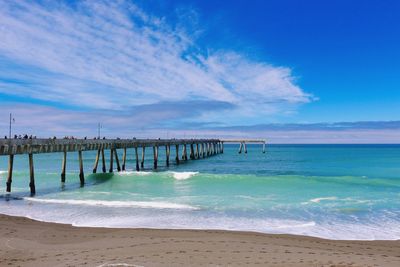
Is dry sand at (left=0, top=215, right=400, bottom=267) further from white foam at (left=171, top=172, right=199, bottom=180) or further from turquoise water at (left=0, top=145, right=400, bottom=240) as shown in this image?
white foam at (left=171, top=172, right=199, bottom=180)

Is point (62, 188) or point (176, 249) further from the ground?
point (176, 249)

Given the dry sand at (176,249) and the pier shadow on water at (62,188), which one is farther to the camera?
the pier shadow on water at (62,188)

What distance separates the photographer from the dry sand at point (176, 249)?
29.9ft

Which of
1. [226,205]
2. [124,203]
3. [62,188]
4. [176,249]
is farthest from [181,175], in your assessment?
[176,249]

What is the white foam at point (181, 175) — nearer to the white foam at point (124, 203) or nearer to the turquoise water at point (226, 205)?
the turquoise water at point (226, 205)

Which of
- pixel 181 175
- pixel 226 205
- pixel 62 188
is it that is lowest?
pixel 226 205

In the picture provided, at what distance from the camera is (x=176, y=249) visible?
408 inches

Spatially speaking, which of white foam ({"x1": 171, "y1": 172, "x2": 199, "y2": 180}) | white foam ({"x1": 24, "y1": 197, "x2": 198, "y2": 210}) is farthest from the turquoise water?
white foam ({"x1": 171, "y1": 172, "x2": 199, "y2": 180})

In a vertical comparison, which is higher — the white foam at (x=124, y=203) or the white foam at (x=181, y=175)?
the white foam at (x=181, y=175)

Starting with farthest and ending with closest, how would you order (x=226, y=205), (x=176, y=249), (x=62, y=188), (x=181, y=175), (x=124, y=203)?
(x=181, y=175), (x=62, y=188), (x=124, y=203), (x=226, y=205), (x=176, y=249)

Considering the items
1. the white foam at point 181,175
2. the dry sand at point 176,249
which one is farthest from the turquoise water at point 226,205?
the white foam at point 181,175

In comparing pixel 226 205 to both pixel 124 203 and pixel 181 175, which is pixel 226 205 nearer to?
pixel 124 203

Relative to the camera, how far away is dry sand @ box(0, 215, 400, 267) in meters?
9.12

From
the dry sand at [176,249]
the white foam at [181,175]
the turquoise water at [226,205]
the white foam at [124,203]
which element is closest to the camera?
the dry sand at [176,249]
